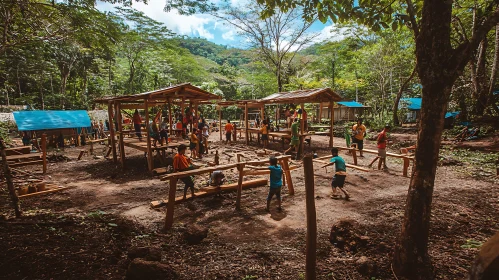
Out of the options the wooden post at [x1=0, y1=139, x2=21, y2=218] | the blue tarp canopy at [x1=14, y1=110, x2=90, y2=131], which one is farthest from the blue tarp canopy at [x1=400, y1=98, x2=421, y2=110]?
the blue tarp canopy at [x1=14, y1=110, x2=90, y2=131]

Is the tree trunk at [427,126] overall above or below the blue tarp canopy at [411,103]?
below

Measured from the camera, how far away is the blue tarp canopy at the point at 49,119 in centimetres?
1736

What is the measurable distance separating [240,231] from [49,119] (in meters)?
21.1

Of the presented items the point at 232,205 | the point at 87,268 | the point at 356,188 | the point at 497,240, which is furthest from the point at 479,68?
the point at 87,268

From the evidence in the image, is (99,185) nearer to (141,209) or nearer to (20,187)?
(20,187)

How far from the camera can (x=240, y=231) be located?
510 cm

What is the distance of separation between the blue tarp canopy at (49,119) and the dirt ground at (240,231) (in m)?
13.2

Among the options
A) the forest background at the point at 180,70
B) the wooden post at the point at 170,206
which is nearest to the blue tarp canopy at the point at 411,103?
the forest background at the point at 180,70

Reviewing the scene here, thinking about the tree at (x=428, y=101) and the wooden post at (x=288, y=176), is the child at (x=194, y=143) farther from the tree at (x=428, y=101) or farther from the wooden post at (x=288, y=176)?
the tree at (x=428, y=101)

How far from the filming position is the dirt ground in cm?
361

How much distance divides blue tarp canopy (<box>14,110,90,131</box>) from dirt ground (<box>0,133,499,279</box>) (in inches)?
518

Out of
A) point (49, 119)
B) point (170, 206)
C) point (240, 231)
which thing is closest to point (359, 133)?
point (240, 231)

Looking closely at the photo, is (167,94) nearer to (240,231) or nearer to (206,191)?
(206,191)

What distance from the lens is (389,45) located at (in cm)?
2261
